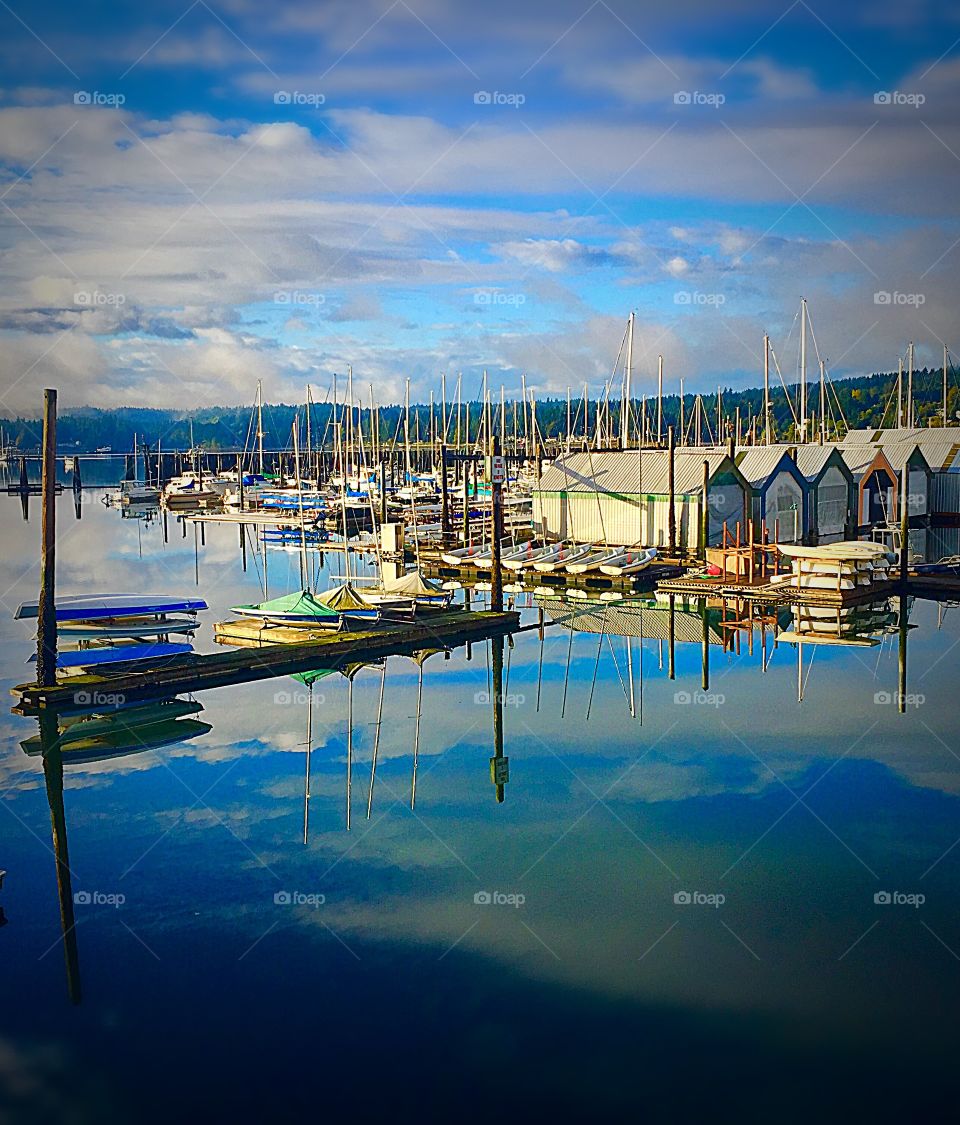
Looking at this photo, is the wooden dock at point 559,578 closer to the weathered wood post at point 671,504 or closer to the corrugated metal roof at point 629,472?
the weathered wood post at point 671,504

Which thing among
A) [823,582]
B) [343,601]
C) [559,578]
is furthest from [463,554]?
[823,582]

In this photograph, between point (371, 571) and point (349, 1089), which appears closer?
point (349, 1089)

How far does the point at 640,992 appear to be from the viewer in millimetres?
9891

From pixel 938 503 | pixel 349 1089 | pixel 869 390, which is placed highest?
pixel 869 390

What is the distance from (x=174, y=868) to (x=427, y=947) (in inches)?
140

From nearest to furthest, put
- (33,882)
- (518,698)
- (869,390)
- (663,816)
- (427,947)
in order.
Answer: (427,947) → (33,882) → (663,816) → (518,698) → (869,390)

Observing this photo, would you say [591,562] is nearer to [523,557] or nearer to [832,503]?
[523,557]

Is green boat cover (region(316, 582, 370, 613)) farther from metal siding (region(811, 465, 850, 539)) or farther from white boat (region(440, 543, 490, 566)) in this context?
metal siding (region(811, 465, 850, 539))

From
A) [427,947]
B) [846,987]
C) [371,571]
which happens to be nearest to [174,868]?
[427,947]

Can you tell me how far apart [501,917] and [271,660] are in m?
→ 12.4

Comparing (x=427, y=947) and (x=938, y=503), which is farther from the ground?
(x=938, y=503)

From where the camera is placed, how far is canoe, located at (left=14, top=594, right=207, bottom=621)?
73.6 feet

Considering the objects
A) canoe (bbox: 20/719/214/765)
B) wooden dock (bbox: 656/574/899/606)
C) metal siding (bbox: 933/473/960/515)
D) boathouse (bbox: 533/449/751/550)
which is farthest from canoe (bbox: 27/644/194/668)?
metal siding (bbox: 933/473/960/515)

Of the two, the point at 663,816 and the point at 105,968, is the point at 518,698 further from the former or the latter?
the point at 105,968
